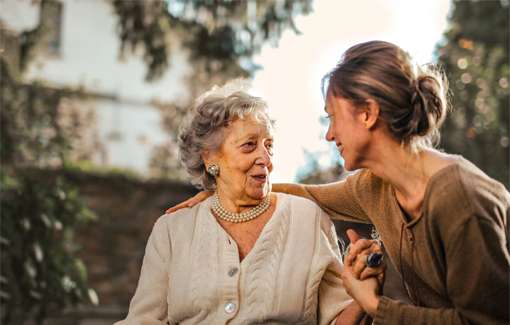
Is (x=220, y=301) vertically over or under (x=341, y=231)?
over

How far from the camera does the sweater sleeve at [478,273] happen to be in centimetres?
255

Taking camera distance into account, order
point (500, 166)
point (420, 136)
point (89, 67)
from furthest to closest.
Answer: point (89, 67), point (500, 166), point (420, 136)

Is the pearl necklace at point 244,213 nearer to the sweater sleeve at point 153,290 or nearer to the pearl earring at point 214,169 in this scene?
the pearl earring at point 214,169

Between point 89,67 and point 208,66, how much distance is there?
12576 mm

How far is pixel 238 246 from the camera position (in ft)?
10.7

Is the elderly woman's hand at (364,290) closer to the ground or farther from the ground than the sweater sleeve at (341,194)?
closer to the ground

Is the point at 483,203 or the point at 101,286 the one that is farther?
the point at 101,286

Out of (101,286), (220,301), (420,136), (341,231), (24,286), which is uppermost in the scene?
(420,136)

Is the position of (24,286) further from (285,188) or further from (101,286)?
(101,286)

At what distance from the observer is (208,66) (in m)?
9.35

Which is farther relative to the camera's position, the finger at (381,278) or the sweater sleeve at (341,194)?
the sweater sleeve at (341,194)

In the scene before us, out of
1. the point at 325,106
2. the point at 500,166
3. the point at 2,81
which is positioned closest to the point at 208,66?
the point at 2,81

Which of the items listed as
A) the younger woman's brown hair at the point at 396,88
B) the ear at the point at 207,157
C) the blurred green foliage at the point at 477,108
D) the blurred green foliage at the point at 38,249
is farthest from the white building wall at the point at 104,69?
the younger woman's brown hair at the point at 396,88

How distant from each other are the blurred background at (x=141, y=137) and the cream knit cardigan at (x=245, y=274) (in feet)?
1.26
